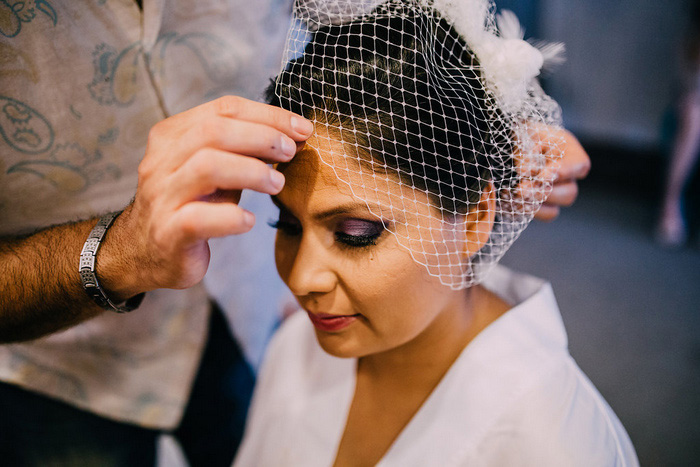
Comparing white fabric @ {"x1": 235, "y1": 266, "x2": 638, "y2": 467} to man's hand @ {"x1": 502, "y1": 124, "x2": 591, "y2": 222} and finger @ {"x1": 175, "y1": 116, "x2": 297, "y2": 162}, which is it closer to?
man's hand @ {"x1": 502, "y1": 124, "x2": 591, "y2": 222}

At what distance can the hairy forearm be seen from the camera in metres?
0.85

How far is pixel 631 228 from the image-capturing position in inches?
117

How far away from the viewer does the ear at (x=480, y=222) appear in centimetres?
94

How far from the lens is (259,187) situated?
25.9 inches

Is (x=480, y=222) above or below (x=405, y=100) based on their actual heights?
below

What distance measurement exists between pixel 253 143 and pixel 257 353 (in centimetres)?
115

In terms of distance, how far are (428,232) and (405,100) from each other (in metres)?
0.25

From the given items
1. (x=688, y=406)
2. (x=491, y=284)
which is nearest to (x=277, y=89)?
(x=491, y=284)

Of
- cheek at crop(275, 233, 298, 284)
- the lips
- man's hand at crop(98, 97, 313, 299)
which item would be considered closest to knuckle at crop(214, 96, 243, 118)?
man's hand at crop(98, 97, 313, 299)

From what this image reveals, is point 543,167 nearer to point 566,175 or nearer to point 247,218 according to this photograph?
point 566,175

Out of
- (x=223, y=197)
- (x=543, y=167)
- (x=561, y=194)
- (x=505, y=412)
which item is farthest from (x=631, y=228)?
(x=223, y=197)

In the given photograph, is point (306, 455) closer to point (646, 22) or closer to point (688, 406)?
point (688, 406)

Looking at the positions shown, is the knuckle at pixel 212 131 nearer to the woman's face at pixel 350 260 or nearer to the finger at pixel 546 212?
the woman's face at pixel 350 260

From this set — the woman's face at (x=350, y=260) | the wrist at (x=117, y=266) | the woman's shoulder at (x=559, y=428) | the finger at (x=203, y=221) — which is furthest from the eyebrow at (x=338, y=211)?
the woman's shoulder at (x=559, y=428)
